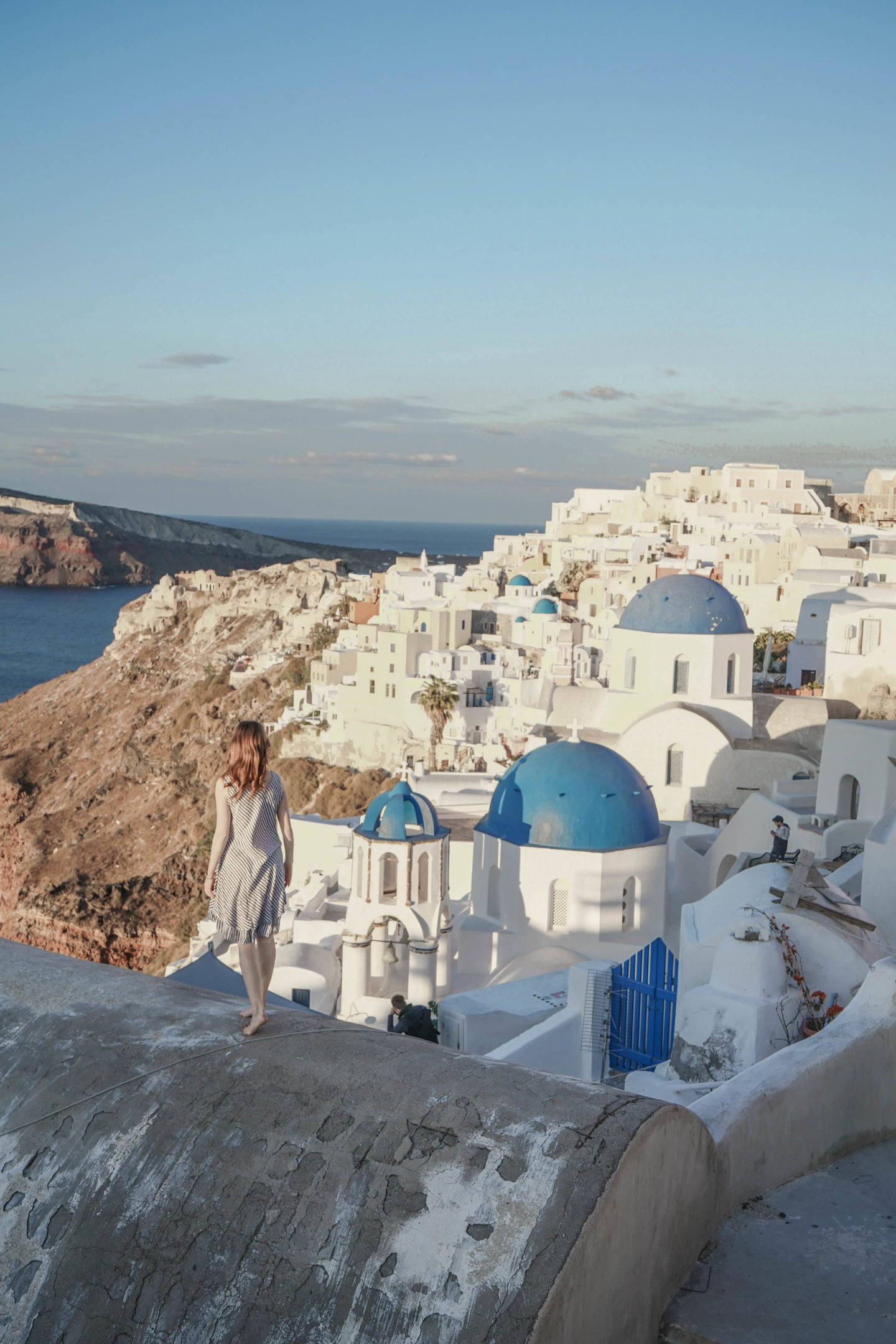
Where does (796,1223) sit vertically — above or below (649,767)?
above

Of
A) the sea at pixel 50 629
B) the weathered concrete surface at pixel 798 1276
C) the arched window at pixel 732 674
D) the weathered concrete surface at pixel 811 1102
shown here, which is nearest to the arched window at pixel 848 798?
the arched window at pixel 732 674

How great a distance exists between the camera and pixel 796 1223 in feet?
14.2

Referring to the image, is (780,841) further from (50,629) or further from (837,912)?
(50,629)

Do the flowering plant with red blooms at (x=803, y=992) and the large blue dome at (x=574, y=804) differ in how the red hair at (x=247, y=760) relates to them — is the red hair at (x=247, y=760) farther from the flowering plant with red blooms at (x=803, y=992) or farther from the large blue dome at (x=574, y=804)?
the large blue dome at (x=574, y=804)

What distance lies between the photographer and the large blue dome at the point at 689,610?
76.4ft

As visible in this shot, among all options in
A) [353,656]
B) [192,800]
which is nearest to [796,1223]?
[353,656]

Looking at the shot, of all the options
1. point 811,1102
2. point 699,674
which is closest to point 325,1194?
point 811,1102

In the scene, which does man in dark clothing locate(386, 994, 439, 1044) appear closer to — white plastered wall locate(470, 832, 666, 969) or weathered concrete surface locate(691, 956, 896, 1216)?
weathered concrete surface locate(691, 956, 896, 1216)

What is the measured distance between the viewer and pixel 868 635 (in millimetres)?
24859

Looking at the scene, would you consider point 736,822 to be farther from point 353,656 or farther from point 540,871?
point 353,656

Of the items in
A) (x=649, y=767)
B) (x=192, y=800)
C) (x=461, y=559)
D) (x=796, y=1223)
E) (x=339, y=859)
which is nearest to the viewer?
(x=796, y=1223)

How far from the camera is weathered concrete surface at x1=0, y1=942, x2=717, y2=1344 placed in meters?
3.37

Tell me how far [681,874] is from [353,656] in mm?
29921

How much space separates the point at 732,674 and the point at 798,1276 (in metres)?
20.3
